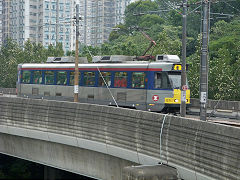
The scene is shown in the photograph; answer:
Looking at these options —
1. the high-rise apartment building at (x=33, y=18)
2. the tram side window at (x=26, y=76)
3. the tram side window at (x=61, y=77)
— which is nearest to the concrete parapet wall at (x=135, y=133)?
the tram side window at (x=61, y=77)

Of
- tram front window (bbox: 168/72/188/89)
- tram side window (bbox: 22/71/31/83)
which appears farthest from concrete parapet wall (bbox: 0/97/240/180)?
tram side window (bbox: 22/71/31/83)

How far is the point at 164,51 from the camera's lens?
1944 inches

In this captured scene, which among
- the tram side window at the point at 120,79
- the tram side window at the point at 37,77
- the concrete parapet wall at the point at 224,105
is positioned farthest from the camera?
the tram side window at the point at 37,77

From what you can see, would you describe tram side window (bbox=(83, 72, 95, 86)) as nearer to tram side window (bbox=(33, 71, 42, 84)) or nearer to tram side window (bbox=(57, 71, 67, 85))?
tram side window (bbox=(57, 71, 67, 85))

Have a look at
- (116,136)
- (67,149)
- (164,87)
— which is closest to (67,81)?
(164,87)

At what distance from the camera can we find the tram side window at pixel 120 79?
89.0 ft

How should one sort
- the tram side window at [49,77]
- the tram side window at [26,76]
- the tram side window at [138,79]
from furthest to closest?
the tram side window at [26,76] < the tram side window at [49,77] < the tram side window at [138,79]

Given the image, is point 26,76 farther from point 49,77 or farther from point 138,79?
point 138,79

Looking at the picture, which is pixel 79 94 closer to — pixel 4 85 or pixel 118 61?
pixel 118 61

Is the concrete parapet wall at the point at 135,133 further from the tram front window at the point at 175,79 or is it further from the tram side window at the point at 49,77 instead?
the tram side window at the point at 49,77

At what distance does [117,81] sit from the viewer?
90.6ft

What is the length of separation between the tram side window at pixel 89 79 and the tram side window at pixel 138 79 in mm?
3751

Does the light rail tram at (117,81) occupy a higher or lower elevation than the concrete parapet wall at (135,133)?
higher

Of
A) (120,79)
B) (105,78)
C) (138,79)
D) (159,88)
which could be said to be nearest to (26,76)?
(105,78)
